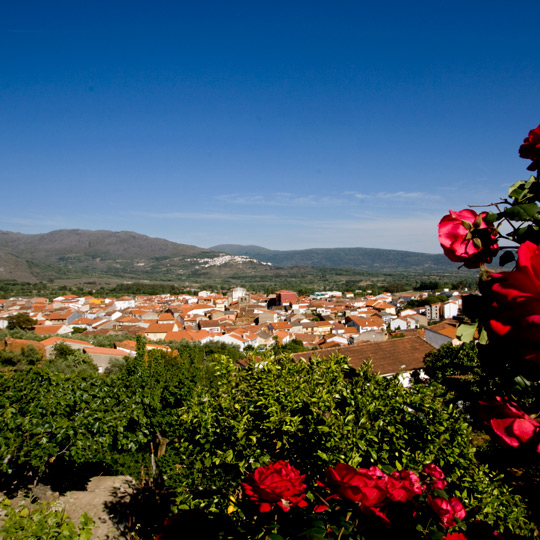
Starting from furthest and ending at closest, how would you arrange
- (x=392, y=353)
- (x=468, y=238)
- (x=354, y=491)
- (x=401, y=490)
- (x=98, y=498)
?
(x=392, y=353)
(x=98, y=498)
(x=401, y=490)
(x=354, y=491)
(x=468, y=238)

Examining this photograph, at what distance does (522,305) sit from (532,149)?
0.70 meters

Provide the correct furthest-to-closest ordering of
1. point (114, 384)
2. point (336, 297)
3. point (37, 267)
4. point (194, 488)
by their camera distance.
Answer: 1. point (37, 267)
2. point (336, 297)
3. point (114, 384)
4. point (194, 488)

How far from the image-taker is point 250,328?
45750 millimetres

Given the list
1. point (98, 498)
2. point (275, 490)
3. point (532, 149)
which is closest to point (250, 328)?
point (98, 498)

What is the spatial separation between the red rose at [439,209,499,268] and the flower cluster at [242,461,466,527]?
1.17 m

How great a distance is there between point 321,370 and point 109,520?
6.44 metres

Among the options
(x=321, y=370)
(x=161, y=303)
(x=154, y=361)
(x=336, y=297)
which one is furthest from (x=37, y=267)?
(x=321, y=370)

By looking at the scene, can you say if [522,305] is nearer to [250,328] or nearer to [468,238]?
[468,238]

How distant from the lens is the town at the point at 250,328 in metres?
20.6

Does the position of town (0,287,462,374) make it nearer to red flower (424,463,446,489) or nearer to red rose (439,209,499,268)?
red flower (424,463,446,489)

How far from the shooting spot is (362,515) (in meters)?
1.70

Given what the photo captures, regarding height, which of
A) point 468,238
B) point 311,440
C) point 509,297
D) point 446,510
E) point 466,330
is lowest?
point 311,440

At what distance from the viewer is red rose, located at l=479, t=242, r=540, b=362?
0.71m

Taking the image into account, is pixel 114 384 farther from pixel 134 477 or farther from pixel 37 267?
pixel 37 267
